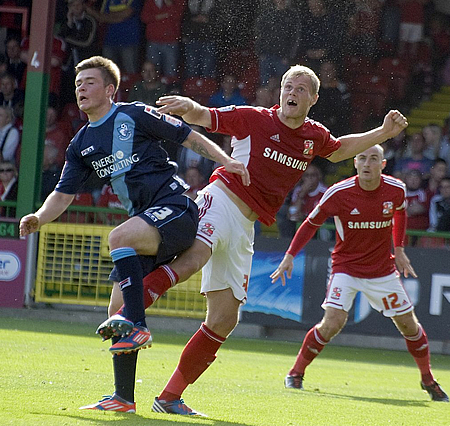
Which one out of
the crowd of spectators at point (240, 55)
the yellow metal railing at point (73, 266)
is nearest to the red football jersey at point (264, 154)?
the yellow metal railing at point (73, 266)

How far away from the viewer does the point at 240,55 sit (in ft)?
54.5

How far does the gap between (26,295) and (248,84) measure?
494 centimetres

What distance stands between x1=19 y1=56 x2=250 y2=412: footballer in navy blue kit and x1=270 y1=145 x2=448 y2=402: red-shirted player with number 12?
10.3 ft

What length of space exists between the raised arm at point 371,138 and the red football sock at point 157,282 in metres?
1.53

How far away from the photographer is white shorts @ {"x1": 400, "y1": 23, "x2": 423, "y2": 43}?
16.9 meters

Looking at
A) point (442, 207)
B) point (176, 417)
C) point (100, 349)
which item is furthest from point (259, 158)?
point (442, 207)

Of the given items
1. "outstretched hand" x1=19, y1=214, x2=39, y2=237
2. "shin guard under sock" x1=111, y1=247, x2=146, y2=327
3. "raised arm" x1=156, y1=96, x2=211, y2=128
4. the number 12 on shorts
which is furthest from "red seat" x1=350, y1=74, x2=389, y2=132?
"shin guard under sock" x1=111, y1=247, x2=146, y2=327

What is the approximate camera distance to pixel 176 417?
217 inches

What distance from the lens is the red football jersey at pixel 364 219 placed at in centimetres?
901

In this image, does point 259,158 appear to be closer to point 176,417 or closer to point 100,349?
point 176,417

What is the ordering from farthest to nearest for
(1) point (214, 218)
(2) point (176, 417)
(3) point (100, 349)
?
(3) point (100, 349), (1) point (214, 218), (2) point (176, 417)

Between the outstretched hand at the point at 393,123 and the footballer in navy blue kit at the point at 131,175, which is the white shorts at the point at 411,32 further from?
the footballer in navy blue kit at the point at 131,175

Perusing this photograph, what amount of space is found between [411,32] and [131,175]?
481 inches

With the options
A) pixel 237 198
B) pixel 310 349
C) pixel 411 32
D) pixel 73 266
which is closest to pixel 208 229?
pixel 237 198
